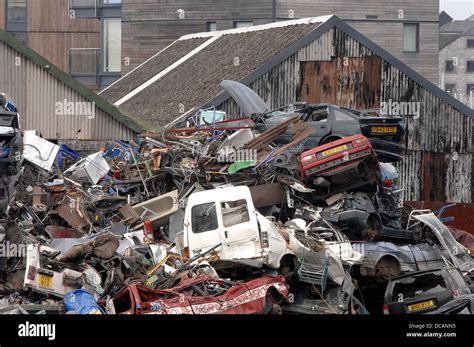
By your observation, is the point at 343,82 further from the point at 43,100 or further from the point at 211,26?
the point at 211,26

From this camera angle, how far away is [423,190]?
135ft

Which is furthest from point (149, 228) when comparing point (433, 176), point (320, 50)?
point (433, 176)

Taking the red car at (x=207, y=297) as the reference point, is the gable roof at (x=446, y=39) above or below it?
above

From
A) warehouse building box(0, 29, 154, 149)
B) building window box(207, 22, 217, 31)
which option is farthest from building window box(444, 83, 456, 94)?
warehouse building box(0, 29, 154, 149)

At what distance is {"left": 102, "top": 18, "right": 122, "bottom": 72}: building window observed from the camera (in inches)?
2751

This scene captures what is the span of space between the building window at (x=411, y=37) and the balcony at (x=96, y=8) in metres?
17.8

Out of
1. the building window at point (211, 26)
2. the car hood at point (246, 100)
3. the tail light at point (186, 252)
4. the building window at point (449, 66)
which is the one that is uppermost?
the building window at point (211, 26)

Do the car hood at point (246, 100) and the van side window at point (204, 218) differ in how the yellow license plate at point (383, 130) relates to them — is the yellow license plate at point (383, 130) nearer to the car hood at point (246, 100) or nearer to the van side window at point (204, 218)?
the car hood at point (246, 100)

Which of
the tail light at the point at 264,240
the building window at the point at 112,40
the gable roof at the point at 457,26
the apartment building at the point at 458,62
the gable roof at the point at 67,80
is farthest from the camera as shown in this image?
the gable roof at the point at 457,26

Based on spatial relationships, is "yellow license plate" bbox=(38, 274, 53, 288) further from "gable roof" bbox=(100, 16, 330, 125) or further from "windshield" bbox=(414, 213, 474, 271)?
"gable roof" bbox=(100, 16, 330, 125)

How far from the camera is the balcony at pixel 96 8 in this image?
70.0 meters

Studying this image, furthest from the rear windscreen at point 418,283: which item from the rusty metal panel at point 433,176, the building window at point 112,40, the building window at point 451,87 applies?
the building window at point 451,87

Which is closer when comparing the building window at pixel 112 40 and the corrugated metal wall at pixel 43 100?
the corrugated metal wall at pixel 43 100
